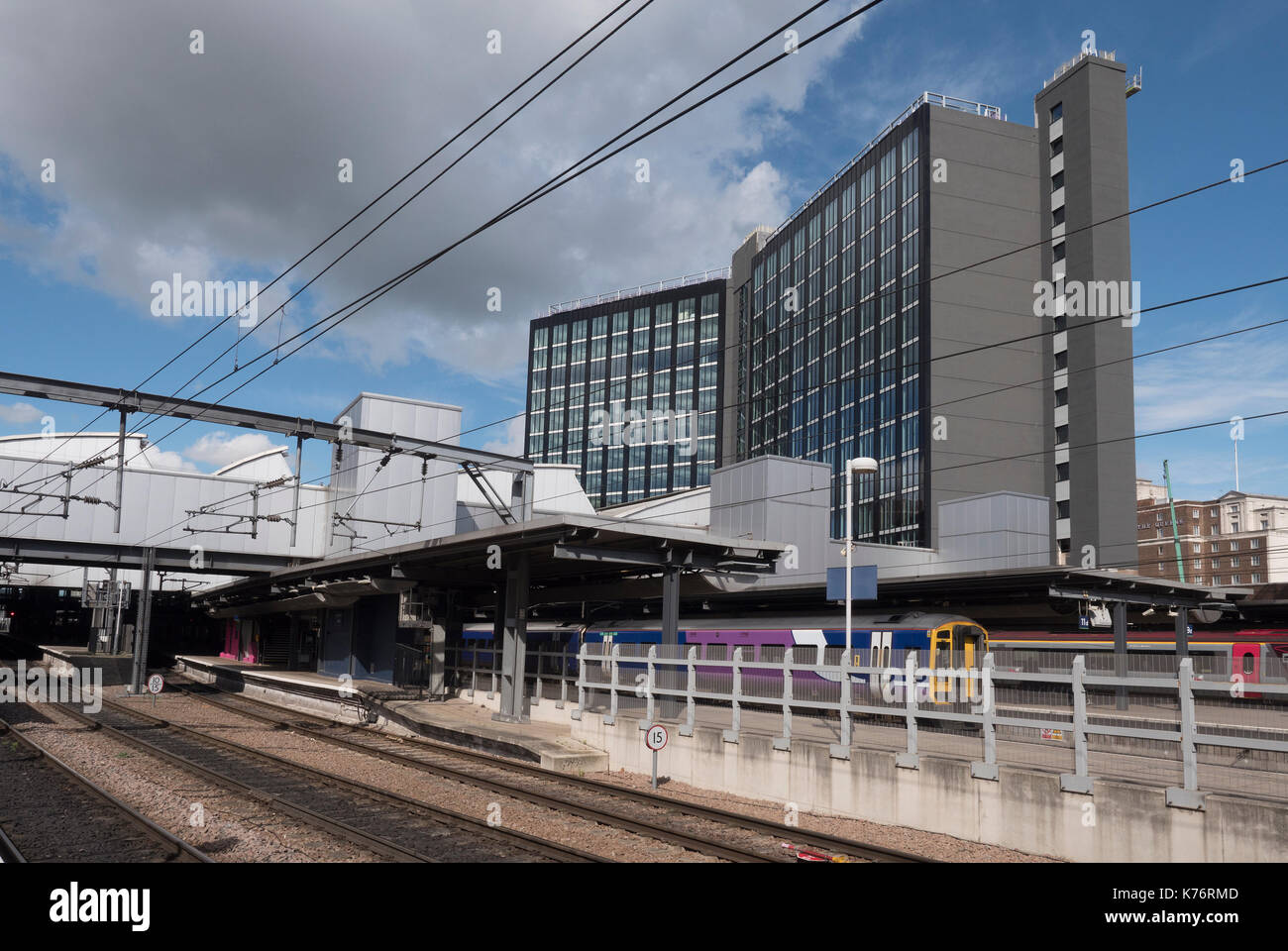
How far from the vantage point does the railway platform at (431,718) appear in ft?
65.7

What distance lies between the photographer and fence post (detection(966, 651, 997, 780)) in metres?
12.4

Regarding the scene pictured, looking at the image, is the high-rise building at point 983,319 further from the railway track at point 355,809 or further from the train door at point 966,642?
the railway track at point 355,809

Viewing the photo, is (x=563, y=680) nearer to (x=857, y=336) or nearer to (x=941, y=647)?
(x=941, y=647)

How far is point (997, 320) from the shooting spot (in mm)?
76000

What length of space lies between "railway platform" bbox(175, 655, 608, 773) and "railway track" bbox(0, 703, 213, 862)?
8.03 m

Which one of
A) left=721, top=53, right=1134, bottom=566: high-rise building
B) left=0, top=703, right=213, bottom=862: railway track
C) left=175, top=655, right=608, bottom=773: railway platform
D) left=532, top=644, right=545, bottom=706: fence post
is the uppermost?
left=721, top=53, right=1134, bottom=566: high-rise building

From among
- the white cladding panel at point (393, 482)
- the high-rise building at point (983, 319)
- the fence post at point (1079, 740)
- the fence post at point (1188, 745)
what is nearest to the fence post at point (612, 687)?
the fence post at point (1079, 740)

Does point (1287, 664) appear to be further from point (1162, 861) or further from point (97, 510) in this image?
point (97, 510)

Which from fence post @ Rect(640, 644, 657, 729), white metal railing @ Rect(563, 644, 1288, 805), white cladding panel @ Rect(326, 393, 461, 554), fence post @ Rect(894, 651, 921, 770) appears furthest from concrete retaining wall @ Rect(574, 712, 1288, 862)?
white cladding panel @ Rect(326, 393, 461, 554)

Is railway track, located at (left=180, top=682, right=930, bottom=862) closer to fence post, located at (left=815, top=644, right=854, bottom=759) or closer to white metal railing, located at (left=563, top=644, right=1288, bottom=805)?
fence post, located at (left=815, top=644, right=854, bottom=759)

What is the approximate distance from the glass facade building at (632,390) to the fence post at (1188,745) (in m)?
95.6

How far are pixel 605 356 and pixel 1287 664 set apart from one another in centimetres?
10881

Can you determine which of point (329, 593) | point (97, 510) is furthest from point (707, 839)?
point (97, 510)
